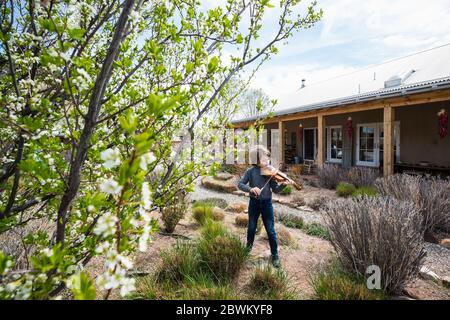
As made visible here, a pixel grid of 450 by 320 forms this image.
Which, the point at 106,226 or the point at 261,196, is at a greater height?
the point at 106,226

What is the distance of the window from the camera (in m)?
13.7

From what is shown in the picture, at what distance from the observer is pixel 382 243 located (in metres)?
3.01

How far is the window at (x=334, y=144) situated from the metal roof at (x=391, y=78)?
6.28 feet

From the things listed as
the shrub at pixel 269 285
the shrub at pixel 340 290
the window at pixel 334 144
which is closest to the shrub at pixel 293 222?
the shrub at pixel 269 285

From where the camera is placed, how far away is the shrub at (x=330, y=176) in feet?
30.7

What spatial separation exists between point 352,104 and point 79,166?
32.1ft

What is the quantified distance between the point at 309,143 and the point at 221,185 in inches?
297

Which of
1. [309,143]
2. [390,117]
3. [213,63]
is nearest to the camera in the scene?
[213,63]

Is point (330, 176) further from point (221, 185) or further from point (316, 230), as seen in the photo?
point (316, 230)

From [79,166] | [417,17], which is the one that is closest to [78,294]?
[79,166]

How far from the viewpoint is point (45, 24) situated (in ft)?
3.91

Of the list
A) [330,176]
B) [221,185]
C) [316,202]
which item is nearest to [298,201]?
[316,202]

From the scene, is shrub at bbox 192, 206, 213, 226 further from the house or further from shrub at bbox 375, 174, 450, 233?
shrub at bbox 375, 174, 450, 233

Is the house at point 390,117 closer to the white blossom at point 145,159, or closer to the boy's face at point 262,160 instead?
the boy's face at point 262,160
